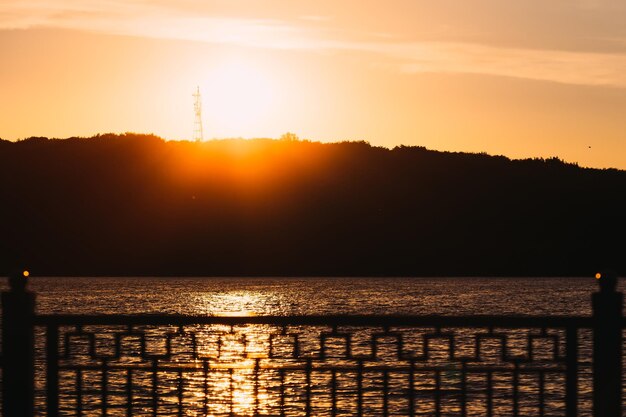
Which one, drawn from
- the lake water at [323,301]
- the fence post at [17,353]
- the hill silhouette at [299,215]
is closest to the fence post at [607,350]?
the fence post at [17,353]

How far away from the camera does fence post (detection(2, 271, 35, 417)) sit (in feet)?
25.2

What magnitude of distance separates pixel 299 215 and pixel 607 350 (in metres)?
167

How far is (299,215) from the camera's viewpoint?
17475 centimetres

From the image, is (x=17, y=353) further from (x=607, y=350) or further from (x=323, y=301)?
(x=323, y=301)

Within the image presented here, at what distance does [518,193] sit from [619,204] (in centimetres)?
1797

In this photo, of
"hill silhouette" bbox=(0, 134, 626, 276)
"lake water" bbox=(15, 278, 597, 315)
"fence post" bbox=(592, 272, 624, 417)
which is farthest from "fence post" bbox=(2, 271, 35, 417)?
"hill silhouette" bbox=(0, 134, 626, 276)

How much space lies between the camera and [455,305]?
330ft

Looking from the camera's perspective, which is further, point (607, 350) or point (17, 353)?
point (17, 353)

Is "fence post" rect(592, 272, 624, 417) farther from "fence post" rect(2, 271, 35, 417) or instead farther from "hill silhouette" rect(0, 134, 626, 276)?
"hill silhouette" rect(0, 134, 626, 276)

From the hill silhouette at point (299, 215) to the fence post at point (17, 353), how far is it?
163 metres

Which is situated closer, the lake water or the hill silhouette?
the lake water

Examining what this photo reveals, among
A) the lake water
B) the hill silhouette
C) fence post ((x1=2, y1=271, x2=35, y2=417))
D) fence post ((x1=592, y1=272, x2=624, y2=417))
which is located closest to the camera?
fence post ((x1=592, y1=272, x2=624, y2=417))

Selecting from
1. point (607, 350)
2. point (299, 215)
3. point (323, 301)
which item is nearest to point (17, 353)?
point (607, 350)

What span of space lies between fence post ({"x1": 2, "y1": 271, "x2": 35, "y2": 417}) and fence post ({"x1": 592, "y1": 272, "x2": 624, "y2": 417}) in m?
4.24
